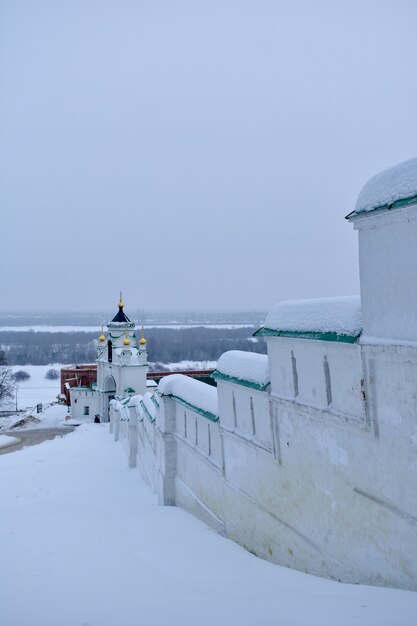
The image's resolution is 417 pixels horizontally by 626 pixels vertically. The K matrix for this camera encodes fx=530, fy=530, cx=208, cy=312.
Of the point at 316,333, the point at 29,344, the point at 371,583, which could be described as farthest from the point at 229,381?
the point at 29,344

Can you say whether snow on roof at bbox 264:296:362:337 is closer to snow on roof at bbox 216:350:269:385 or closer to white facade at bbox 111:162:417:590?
white facade at bbox 111:162:417:590

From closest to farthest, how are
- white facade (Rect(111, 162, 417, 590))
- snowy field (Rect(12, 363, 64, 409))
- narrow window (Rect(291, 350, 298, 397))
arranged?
white facade (Rect(111, 162, 417, 590)) < narrow window (Rect(291, 350, 298, 397)) < snowy field (Rect(12, 363, 64, 409))

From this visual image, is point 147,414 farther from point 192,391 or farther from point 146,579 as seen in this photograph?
point 146,579

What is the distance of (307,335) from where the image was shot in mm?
4742

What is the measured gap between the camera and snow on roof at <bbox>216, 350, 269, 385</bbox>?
5907 mm

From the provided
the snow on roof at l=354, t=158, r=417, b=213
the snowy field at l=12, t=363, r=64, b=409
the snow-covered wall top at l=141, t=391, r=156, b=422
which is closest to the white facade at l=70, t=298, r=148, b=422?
the snowy field at l=12, t=363, r=64, b=409

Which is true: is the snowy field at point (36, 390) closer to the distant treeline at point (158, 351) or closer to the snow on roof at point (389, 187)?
the distant treeline at point (158, 351)

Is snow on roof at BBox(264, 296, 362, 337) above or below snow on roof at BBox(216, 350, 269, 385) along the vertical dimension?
above

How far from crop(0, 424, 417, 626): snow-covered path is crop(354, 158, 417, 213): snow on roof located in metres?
2.62

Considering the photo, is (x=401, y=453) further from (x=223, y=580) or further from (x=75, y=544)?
(x=75, y=544)

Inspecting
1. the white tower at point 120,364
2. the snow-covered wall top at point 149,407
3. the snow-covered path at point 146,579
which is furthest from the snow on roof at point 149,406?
the white tower at point 120,364

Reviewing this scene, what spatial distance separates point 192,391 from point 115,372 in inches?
1144

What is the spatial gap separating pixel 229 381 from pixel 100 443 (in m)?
17.8

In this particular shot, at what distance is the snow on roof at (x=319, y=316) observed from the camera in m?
4.27
